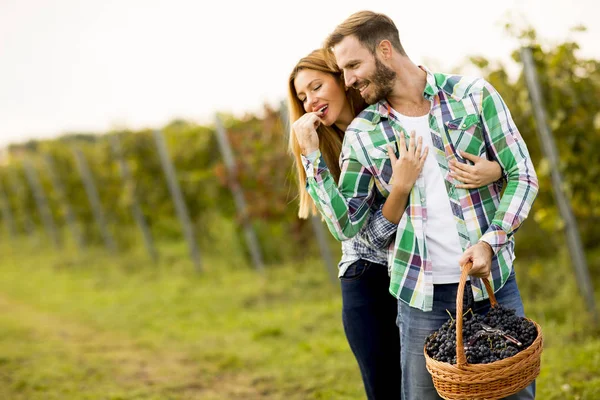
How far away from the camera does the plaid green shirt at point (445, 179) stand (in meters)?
2.15

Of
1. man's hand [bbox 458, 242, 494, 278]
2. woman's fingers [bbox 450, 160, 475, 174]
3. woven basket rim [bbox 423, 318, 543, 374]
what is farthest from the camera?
woman's fingers [bbox 450, 160, 475, 174]

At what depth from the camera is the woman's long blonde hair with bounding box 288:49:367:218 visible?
2.50 m

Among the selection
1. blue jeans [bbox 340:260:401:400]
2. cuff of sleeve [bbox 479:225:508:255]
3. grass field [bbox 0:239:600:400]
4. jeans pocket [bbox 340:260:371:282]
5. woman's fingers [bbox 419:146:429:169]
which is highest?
woman's fingers [bbox 419:146:429:169]

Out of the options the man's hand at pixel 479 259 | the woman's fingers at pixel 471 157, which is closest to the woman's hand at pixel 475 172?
the woman's fingers at pixel 471 157

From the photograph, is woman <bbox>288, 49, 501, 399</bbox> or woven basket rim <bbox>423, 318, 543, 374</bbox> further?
woman <bbox>288, 49, 501, 399</bbox>

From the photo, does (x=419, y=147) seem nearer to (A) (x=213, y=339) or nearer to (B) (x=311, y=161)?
(B) (x=311, y=161)

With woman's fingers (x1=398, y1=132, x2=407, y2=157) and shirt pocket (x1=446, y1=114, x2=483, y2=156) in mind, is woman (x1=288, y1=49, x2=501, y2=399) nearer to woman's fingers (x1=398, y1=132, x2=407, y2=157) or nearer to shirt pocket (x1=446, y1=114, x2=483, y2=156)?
woman's fingers (x1=398, y1=132, x2=407, y2=157)

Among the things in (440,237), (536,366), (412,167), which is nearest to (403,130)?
(412,167)

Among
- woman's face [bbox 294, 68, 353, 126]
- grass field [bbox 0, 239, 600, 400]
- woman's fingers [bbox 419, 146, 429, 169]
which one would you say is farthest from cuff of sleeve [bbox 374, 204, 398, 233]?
grass field [bbox 0, 239, 600, 400]

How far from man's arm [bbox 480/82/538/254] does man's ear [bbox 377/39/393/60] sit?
364mm

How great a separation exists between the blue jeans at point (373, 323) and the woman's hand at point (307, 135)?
0.60 m

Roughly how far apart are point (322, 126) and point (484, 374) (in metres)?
1.20

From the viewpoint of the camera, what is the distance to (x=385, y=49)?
2.21 meters

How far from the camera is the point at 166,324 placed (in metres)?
6.91
